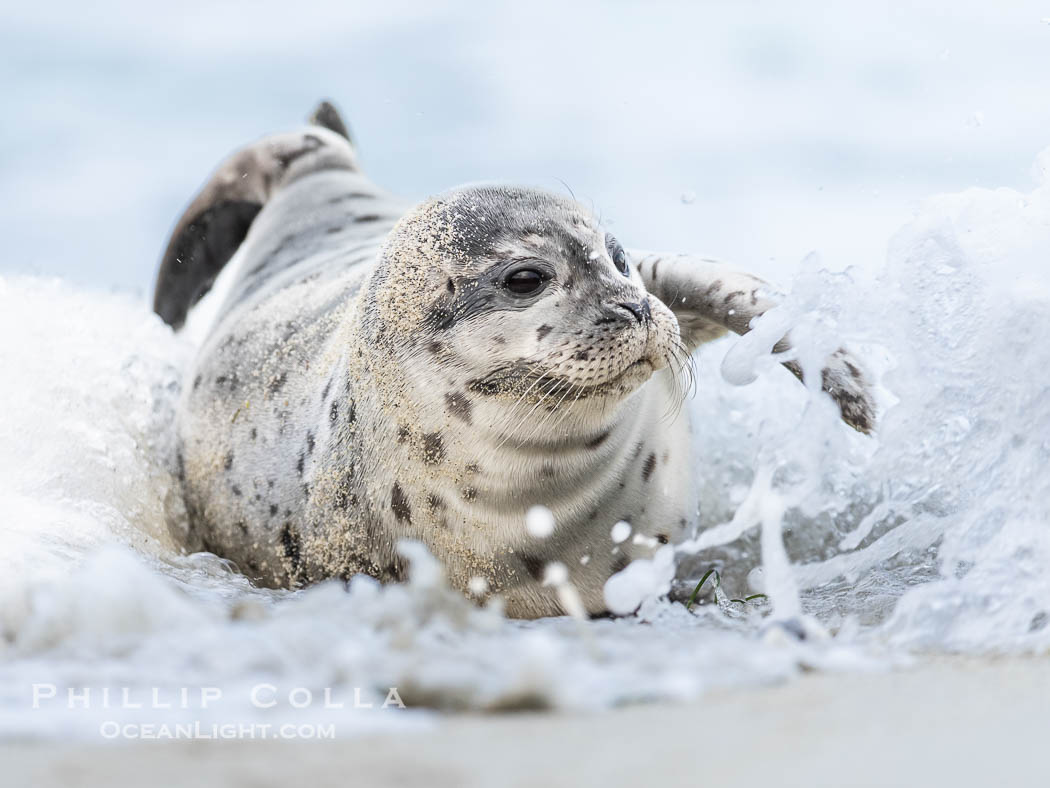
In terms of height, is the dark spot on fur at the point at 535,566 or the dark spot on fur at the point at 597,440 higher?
the dark spot on fur at the point at 597,440

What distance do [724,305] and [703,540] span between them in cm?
95

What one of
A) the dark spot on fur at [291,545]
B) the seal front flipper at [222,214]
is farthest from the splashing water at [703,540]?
the seal front flipper at [222,214]

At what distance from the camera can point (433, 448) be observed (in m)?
2.74

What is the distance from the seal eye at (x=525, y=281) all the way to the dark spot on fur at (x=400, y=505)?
58cm

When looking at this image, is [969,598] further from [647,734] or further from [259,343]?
[259,343]

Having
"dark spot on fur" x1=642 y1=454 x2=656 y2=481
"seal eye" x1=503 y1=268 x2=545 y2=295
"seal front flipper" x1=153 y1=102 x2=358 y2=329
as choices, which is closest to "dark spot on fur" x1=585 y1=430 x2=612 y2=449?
"dark spot on fur" x1=642 y1=454 x2=656 y2=481

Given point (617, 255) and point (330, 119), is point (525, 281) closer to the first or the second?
point (617, 255)

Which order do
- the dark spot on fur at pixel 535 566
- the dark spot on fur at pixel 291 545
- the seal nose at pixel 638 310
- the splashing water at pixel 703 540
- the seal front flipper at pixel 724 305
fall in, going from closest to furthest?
the splashing water at pixel 703 540
the seal nose at pixel 638 310
the dark spot on fur at pixel 535 566
the seal front flipper at pixel 724 305
the dark spot on fur at pixel 291 545

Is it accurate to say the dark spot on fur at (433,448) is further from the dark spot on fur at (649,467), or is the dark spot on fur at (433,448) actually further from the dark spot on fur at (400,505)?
the dark spot on fur at (649,467)

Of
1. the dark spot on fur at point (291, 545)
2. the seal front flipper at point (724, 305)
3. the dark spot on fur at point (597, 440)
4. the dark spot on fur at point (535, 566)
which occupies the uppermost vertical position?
the seal front flipper at point (724, 305)

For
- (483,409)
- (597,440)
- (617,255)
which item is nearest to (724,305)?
(617,255)

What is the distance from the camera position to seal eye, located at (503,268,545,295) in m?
2.63

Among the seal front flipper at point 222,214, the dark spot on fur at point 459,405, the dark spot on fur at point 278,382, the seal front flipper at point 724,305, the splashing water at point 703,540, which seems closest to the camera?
the splashing water at point 703,540

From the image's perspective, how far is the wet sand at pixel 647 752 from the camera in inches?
48.4
